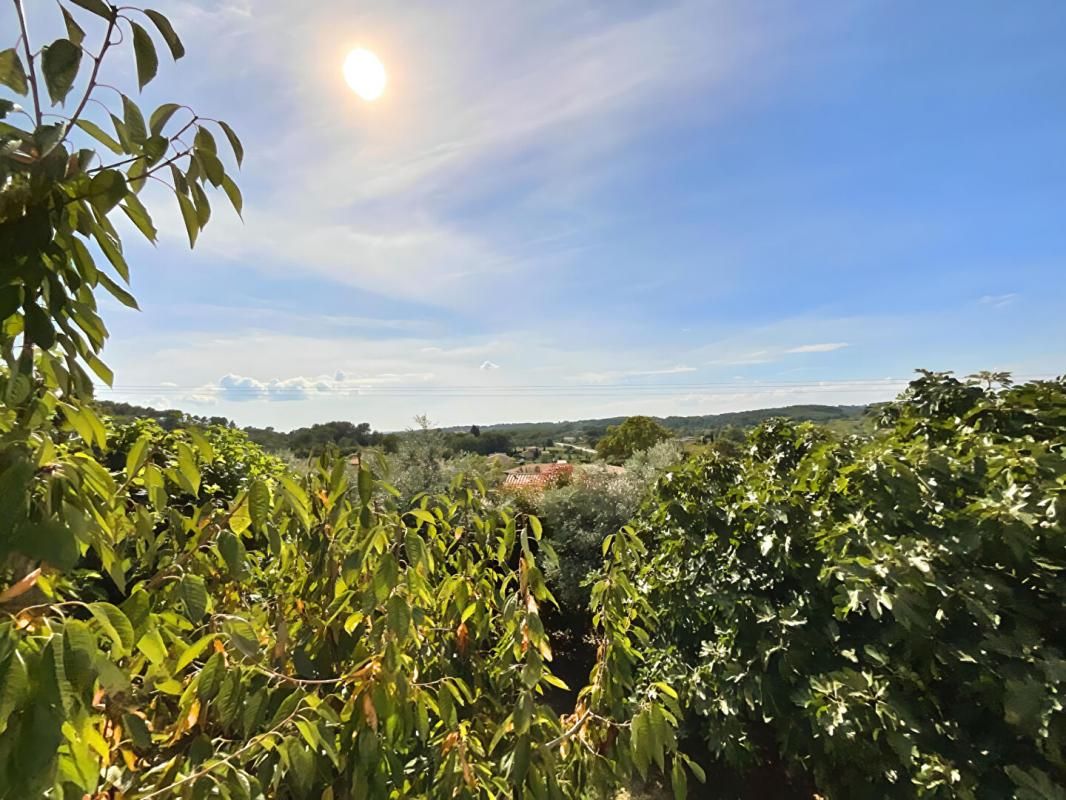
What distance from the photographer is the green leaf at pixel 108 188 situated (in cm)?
86

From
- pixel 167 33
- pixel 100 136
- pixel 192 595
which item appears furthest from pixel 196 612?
pixel 167 33

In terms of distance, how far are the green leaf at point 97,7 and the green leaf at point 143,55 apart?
3 centimetres

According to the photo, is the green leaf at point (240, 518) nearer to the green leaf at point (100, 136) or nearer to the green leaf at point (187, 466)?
the green leaf at point (187, 466)

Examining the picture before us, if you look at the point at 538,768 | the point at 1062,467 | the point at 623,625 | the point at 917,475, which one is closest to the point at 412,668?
the point at 538,768

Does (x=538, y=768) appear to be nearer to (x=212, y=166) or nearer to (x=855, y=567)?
(x=212, y=166)

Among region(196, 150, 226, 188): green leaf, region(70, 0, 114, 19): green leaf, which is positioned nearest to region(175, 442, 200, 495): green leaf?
region(196, 150, 226, 188): green leaf

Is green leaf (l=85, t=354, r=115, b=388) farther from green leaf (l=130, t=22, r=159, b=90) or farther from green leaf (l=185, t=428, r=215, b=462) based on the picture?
green leaf (l=130, t=22, r=159, b=90)

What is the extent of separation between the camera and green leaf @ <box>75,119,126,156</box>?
0.92 m

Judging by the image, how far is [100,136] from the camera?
96 centimetres

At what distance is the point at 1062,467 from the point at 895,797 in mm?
1594

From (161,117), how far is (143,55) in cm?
9

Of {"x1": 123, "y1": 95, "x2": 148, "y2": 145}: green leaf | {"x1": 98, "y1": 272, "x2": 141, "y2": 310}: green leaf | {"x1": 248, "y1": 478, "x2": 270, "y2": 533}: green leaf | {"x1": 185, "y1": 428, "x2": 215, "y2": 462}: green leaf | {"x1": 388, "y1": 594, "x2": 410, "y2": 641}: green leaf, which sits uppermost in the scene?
{"x1": 123, "y1": 95, "x2": 148, "y2": 145}: green leaf

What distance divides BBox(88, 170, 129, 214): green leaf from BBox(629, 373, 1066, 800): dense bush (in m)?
1.73

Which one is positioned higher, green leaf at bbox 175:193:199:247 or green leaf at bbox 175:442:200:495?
green leaf at bbox 175:193:199:247
